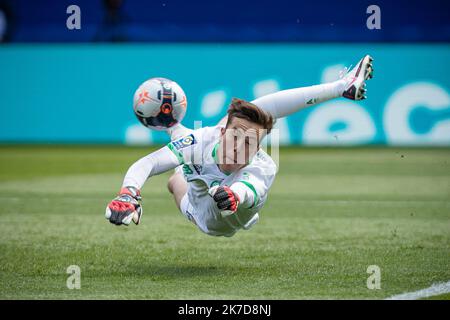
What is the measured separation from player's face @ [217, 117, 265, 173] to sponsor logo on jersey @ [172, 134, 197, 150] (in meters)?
0.21

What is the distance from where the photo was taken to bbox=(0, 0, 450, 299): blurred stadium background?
828cm

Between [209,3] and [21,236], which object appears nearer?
[21,236]

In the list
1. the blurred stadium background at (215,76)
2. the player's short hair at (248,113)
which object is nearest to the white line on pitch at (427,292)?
the player's short hair at (248,113)

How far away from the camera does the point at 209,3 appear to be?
2106 cm

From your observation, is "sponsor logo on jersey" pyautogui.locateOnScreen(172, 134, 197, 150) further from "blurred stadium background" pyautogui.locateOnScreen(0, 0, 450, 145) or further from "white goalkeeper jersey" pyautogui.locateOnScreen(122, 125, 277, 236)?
"blurred stadium background" pyautogui.locateOnScreen(0, 0, 450, 145)

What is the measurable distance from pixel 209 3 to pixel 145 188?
28.9ft

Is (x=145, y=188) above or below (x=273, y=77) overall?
below

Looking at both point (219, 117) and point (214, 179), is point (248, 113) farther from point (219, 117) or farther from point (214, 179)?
point (219, 117)

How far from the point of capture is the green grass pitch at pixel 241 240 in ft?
21.0

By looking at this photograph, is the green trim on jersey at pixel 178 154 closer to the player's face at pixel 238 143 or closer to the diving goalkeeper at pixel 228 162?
the diving goalkeeper at pixel 228 162

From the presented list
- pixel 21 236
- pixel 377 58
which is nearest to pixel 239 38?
pixel 377 58

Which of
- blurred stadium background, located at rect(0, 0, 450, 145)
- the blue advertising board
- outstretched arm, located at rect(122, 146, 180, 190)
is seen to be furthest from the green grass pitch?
the blue advertising board
